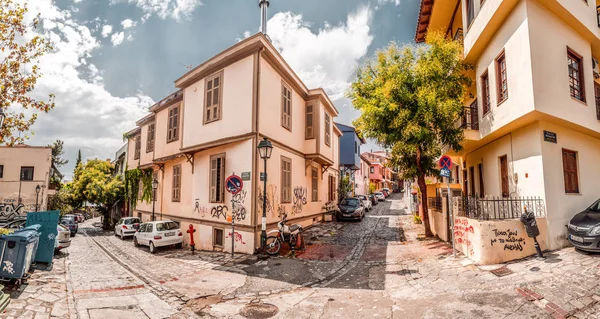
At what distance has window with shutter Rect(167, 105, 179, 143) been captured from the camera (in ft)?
55.9

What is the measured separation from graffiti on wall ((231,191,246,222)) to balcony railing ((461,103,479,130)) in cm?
910

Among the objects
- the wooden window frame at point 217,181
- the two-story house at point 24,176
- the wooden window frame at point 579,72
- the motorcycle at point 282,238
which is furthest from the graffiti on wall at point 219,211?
the two-story house at point 24,176

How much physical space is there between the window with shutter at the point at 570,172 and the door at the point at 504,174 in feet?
5.16

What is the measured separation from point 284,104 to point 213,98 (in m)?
3.22

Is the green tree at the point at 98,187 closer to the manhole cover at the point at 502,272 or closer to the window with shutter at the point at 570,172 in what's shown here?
the manhole cover at the point at 502,272

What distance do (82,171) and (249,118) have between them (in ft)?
80.1

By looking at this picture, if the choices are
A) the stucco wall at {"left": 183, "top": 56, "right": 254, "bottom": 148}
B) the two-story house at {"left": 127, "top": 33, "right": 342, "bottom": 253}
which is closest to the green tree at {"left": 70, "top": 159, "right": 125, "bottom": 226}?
the two-story house at {"left": 127, "top": 33, "right": 342, "bottom": 253}

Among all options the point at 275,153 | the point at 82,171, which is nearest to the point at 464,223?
the point at 275,153

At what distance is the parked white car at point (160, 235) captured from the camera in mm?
13617

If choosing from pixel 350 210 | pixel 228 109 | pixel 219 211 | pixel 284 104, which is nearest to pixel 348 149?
pixel 350 210

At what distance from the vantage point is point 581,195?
358 inches

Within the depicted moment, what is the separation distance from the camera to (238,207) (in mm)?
11875

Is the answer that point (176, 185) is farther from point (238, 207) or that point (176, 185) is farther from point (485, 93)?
point (485, 93)

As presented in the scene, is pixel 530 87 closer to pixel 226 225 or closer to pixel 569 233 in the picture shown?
pixel 569 233
